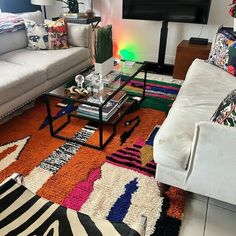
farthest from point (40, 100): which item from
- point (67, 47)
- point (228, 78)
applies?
point (228, 78)

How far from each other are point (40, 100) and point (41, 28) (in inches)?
32.1

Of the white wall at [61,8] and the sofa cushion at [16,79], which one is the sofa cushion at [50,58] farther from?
the white wall at [61,8]

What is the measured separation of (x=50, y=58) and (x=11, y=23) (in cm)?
65

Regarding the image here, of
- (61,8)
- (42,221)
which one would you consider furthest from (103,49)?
(61,8)

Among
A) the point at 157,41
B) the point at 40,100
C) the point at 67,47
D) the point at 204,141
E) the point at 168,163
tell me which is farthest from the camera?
the point at 157,41

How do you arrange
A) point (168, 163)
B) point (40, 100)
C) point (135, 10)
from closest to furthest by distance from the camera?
point (168, 163) < point (40, 100) < point (135, 10)

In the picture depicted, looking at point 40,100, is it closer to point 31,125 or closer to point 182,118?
point 31,125

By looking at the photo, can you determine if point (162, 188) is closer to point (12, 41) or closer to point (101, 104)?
point (101, 104)

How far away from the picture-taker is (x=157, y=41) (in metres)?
3.53

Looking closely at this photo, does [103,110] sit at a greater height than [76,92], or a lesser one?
lesser

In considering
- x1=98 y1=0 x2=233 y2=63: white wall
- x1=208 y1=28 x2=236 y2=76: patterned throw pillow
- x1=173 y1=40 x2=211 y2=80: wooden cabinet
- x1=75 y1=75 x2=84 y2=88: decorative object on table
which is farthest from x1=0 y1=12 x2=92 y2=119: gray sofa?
x1=208 y1=28 x2=236 y2=76: patterned throw pillow

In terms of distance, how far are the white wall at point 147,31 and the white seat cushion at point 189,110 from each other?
3.62 feet

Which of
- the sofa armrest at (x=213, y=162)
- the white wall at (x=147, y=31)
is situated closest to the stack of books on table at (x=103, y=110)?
the sofa armrest at (x=213, y=162)

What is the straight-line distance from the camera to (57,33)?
8.91ft
